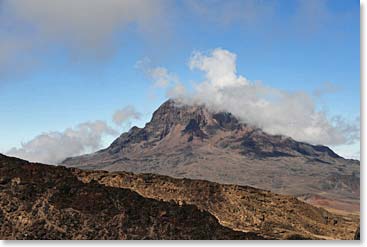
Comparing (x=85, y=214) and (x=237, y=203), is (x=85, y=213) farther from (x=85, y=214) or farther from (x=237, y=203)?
(x=237, y=203)

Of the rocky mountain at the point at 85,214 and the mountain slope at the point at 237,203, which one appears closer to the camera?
the rocky mountain at the point at 85,214

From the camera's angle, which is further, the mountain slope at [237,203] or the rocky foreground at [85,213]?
the mountain slope at [237,203]

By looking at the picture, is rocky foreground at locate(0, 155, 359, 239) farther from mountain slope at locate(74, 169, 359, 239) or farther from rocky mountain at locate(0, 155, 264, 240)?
mountain slope at locate(74, 169, 359, 239)

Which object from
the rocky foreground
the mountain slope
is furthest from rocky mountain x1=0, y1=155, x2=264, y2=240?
the mountain slope

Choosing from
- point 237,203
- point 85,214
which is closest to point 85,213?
point 85,214

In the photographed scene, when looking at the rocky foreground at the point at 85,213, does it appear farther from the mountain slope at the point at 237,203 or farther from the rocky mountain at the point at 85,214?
the mountain slope at the point at 237,203

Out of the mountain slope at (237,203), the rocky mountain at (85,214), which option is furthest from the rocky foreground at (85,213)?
the mountain slope at (237,203)

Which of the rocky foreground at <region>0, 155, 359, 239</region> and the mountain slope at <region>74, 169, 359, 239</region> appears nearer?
the rocky foreground at <region>0, 155, 359, 239</region>

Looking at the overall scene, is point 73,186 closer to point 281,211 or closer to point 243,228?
point 243,228

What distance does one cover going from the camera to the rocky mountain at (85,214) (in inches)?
835

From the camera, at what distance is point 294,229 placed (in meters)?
32.0

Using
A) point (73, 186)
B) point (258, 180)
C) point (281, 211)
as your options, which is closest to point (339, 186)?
point (258, 180)

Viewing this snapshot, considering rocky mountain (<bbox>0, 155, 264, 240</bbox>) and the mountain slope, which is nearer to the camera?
rocky mountain (<bbox>0, 155, 264, 240</bbox>)

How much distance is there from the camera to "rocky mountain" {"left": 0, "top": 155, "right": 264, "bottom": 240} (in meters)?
21.2
